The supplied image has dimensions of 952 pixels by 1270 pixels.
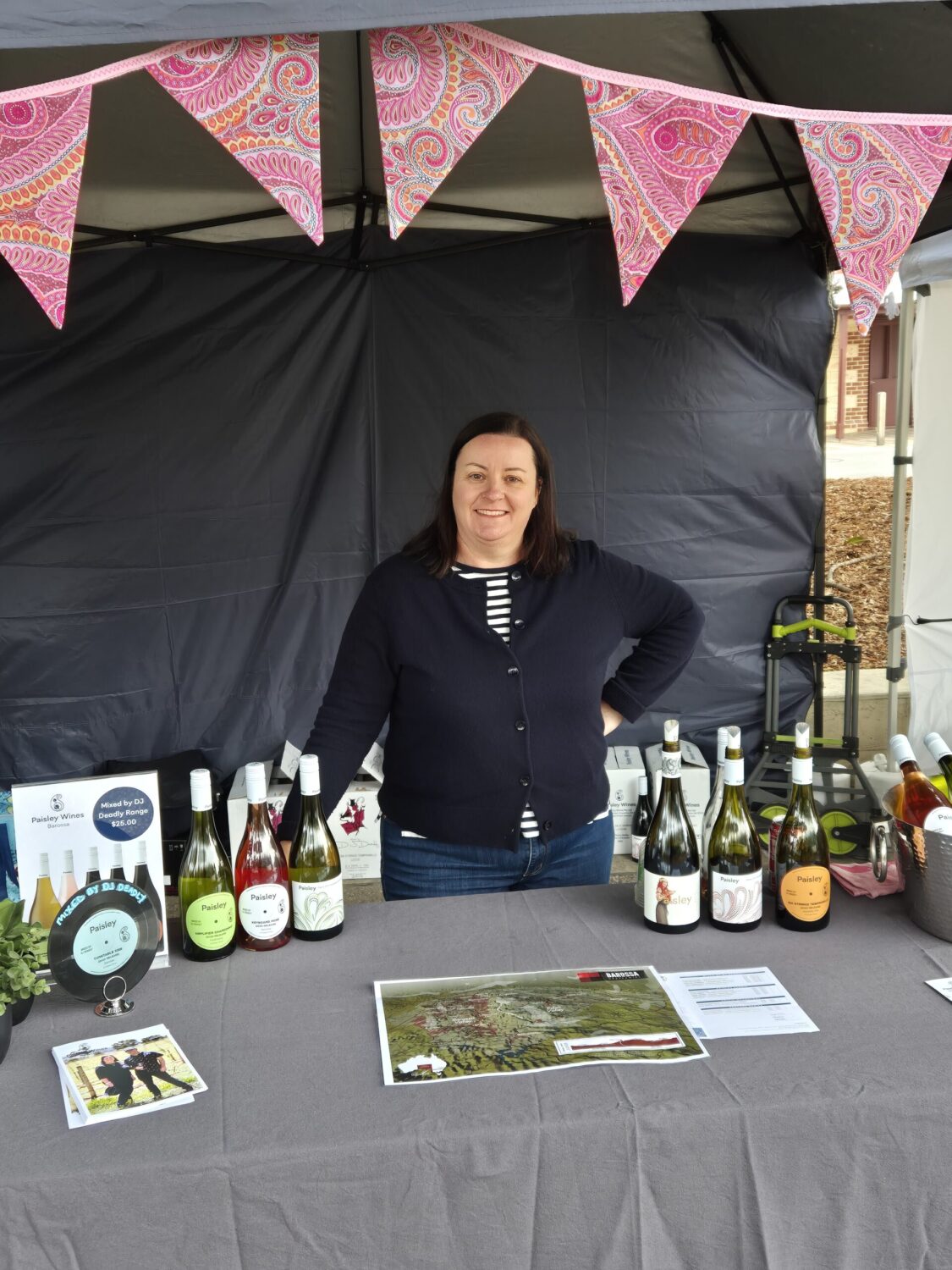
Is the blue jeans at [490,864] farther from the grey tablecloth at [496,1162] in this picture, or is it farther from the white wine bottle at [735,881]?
the grey tablecloth at [496,1162]

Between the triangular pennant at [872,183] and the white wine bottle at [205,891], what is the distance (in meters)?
1.33

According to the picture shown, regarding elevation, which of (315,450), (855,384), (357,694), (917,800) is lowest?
(917,800)

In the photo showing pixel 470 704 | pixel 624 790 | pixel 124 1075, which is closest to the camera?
pixel 124 1075

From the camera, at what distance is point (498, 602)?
184 cm

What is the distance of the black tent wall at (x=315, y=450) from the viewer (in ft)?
11.8

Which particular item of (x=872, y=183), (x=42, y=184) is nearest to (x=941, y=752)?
(x=872, y=183)

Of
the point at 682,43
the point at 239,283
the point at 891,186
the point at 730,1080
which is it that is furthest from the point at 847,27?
the point at 730,1080

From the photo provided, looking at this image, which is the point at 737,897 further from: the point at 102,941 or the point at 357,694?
the point at 102,941

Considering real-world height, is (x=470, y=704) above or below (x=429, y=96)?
below

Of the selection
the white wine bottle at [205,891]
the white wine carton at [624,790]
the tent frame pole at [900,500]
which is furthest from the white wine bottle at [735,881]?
the tent frame pole at [900,500]

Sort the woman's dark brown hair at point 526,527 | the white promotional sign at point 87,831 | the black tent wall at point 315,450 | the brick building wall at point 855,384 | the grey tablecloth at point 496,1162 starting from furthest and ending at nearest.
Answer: the brick building wall at point 855,384
the black tent wall at point 315,450
the woman's dark brown hair at point 526,527
the white promotional sign at point 87,831
the grey tablecloth at point 496,1162

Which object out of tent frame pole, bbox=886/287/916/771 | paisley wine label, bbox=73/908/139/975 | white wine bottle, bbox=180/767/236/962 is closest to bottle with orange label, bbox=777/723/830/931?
white wine bottle, bbox=180/767/236/962

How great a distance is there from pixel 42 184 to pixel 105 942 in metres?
1.16

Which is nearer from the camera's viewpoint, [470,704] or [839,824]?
[470,704]
